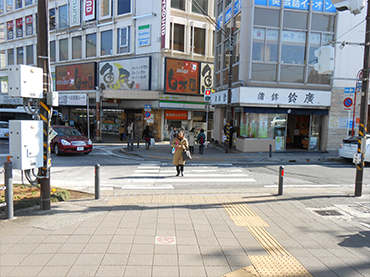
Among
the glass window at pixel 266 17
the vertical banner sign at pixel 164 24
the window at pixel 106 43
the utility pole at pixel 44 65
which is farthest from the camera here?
the window at pixel 106 43

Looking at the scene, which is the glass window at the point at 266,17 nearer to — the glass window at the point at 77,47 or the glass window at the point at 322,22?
the glass window at the point at 322,22

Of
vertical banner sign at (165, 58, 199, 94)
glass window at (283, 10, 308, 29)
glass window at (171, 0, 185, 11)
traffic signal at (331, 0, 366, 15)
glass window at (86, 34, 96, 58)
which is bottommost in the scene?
traffic signal at (331, 0, 366, 15)

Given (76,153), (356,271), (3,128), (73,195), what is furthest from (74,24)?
(356,271)

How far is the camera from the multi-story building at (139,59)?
83.8 feet

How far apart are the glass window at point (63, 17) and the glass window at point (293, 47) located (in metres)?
24.7

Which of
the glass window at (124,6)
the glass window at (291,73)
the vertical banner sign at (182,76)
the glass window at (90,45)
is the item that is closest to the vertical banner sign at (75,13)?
the glass window at (90,45)

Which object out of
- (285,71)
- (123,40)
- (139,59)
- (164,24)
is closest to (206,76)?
(164,24)

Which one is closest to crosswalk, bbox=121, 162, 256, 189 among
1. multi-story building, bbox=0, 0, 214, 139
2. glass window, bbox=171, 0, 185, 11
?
multi-story building, bbox=0, 0, 214, 139

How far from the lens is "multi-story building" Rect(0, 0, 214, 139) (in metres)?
25.5

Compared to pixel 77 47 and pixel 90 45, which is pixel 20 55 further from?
pixel 90 45

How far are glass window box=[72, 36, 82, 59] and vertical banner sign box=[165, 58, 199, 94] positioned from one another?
11566mm

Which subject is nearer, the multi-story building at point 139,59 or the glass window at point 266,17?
the glass window at point 266,17

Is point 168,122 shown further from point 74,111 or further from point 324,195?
point 324,195

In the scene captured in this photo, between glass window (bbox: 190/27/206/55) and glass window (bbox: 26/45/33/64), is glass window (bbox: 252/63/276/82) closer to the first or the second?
glass window (bbox: 190/27/206/55)
